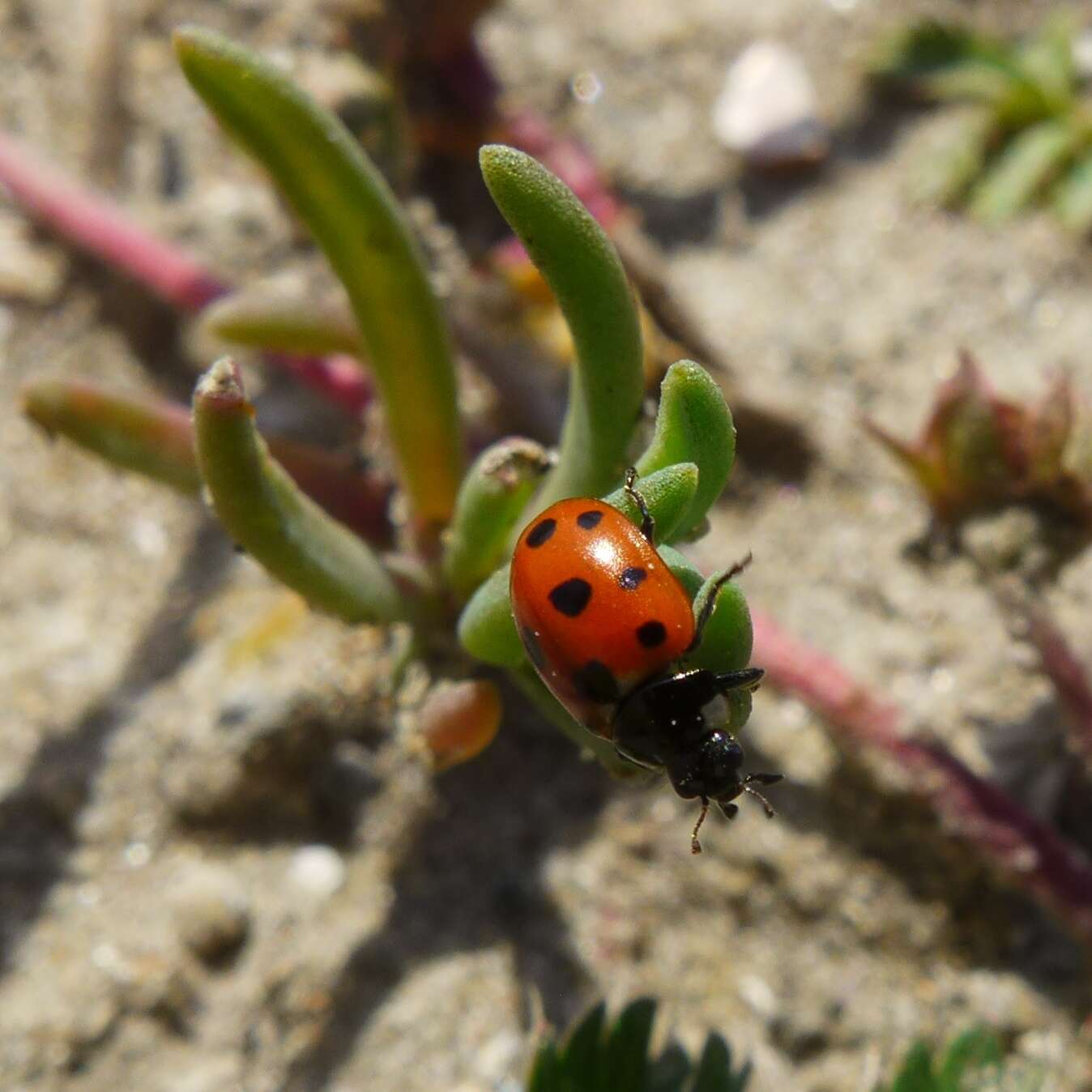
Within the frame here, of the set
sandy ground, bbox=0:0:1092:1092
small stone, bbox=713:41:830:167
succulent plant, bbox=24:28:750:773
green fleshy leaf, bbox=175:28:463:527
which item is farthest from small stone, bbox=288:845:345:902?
small stone, bbox=713:41:830:167

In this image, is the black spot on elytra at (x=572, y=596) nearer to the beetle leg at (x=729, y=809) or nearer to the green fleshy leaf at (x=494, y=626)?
the green fleshy leaf at (x=494, y=626)

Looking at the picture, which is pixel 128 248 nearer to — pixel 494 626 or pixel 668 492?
pixel 494 626

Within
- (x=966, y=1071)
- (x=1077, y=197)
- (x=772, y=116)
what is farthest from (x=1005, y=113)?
(x=966, y=1071)

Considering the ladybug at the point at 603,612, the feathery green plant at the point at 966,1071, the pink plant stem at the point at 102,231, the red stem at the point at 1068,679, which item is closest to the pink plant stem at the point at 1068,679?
the red stem at the point at 1068,679

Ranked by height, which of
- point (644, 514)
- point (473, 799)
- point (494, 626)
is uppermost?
point (644, 514)

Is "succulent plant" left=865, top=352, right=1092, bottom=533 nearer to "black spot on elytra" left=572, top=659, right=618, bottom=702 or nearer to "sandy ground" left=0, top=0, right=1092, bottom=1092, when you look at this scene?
"sandy ground" left=0, top=0, right=1092, bottom=1092

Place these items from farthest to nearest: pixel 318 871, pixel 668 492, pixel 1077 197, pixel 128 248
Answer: pixel 1077 197
pixel 128 248
pixel 318 871
pixel 668 492
